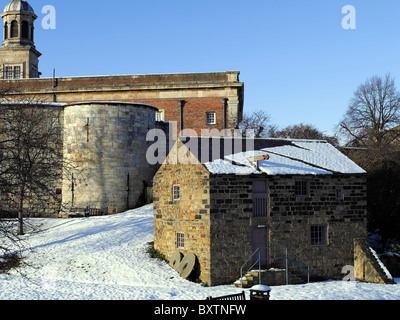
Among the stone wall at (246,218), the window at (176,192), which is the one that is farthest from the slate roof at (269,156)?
the window at (176,192)

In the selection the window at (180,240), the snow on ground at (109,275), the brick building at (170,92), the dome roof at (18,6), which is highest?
the dome roof at (18,6)

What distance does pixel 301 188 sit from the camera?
2269 cm

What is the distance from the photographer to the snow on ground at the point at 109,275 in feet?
59.4

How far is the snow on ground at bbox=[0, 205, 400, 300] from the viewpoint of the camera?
18.1m

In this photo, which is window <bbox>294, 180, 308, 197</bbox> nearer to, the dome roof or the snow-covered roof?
the snow-covered roof

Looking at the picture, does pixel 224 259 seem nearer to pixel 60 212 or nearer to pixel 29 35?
pixel 60 212

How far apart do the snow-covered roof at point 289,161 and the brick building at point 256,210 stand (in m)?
0.05

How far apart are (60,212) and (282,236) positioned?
15.8m

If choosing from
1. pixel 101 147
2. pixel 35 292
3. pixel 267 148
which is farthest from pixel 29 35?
pixel 35 292

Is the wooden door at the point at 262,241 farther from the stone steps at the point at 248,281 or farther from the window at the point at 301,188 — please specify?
the window at the point at 301,188

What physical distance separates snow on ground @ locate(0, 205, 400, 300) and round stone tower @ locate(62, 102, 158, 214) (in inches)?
124

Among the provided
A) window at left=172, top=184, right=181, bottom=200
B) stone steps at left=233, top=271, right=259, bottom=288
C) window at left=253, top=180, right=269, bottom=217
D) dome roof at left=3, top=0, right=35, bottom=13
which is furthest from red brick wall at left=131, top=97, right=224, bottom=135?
stone steps at left=233, top=271, right=259, bottom=288

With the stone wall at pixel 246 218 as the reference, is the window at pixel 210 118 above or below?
above

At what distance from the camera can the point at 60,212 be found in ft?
102
